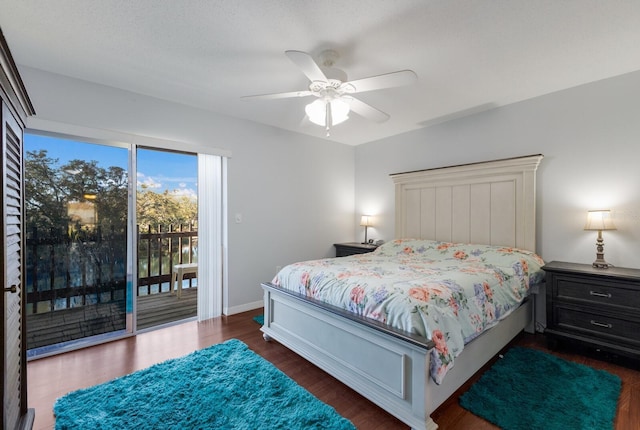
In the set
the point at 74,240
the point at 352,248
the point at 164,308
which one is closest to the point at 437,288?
the point at 352,248

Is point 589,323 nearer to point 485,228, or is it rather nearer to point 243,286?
point 485,228

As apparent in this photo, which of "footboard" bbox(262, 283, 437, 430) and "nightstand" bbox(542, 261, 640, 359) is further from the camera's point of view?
"nightstand" bbox(542, 261, 640, 359)

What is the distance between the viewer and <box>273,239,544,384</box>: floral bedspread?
1.67 metres

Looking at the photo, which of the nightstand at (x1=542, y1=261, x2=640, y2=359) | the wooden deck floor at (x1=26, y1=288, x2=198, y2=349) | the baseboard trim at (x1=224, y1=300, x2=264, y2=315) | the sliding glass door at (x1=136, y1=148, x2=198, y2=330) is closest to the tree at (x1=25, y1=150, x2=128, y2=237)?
the wooden deck floor at (x1=26, y1=288, x2=198, y2=349)

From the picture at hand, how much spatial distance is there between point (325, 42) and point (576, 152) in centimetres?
266

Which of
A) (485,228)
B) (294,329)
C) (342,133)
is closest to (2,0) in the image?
(294,329)

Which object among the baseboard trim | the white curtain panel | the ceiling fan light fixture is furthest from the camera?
the baseboard trim

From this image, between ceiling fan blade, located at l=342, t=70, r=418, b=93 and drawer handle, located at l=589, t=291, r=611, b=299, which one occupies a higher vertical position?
ceiling fan blade, located at l=342, t=70, r=418, b=93

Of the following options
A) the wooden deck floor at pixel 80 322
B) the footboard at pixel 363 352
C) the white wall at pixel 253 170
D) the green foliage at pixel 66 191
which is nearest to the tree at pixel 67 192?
the green foliage at pixel 66 191

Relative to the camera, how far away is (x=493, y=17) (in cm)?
180

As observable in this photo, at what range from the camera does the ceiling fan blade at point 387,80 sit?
5.97 ft

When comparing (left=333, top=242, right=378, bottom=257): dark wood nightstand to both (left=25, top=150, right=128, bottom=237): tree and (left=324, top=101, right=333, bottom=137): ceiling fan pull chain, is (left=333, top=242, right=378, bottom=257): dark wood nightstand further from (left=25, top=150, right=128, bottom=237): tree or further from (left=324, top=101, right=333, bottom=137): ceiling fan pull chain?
(left=25, top=150, right=128, bottom=237): tree

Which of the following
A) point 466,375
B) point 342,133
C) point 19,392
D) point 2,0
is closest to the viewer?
point 19,392

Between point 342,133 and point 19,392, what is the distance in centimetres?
396
